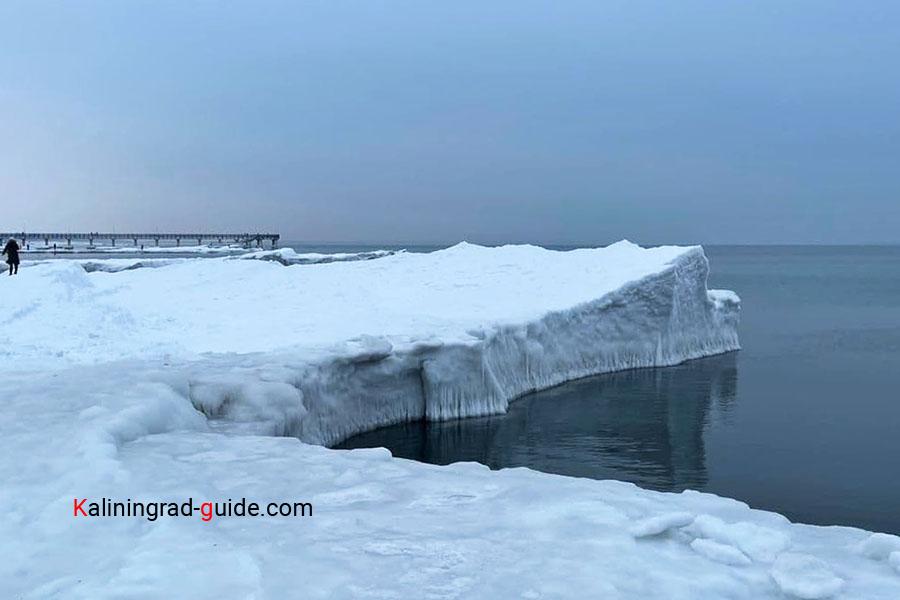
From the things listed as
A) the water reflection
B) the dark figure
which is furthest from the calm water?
the dark figure

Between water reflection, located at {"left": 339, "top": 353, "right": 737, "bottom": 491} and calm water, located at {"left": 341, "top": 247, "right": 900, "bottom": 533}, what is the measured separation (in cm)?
3

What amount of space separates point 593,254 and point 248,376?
2070 cm

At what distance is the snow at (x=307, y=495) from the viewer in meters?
4.77

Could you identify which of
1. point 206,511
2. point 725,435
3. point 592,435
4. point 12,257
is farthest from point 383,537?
point 12,257

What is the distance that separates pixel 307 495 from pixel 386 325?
12.4 metres

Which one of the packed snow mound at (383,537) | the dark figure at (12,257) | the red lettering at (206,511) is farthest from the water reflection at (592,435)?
the dark figure at (12,257)

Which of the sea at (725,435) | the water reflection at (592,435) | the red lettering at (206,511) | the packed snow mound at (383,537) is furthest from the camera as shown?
the water reflection at (592,435)

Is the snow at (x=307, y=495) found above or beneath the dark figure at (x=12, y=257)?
beneath

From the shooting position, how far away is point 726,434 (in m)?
18.1

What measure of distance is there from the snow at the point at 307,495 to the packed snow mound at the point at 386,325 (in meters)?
0.10

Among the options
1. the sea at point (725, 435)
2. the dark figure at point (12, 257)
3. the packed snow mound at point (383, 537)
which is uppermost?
the dark figure at point (12, 257)

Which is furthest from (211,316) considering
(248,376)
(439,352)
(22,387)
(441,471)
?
(441,471)

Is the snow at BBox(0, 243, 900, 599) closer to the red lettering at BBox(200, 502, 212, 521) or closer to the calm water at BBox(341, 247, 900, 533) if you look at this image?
the red lettering at BBox(200, 502, 212, 521)

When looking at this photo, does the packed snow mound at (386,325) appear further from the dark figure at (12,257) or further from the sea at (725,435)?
the dark figure at (12,257)
